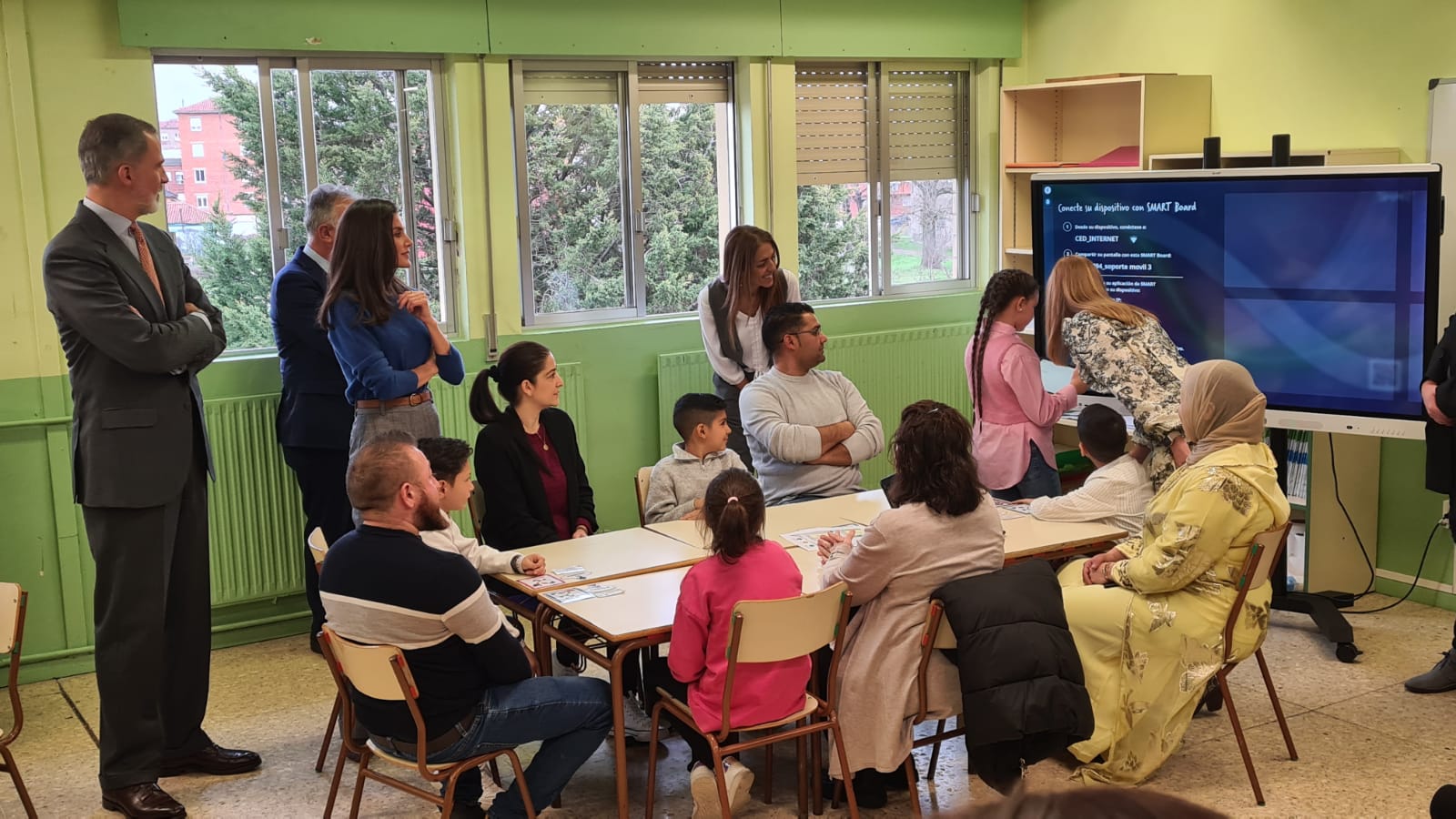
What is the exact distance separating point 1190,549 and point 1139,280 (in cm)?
209

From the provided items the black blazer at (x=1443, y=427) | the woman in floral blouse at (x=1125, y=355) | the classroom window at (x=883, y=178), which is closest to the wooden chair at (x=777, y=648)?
the woman in floral blouse at (x=1125, y=355)

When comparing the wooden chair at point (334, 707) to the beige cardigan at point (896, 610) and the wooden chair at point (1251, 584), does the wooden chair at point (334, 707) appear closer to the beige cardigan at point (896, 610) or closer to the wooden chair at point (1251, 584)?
the beige cardigan at point (896, 610)

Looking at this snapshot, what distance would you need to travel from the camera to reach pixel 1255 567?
3.75m

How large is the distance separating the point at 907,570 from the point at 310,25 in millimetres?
3308

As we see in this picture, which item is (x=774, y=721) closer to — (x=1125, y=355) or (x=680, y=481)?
(x=680, y=481)

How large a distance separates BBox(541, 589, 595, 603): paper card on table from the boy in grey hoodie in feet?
2.67

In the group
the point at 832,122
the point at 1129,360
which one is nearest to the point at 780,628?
the point at 1129,360

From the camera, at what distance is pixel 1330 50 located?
5602 millimetres

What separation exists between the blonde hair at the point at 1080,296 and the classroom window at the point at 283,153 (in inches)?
99.7

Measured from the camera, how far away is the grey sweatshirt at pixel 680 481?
4.50m

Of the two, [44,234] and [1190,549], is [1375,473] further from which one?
[44,234]

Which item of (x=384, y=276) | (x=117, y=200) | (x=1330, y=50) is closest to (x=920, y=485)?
(x=384, y=276)

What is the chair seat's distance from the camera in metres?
3.39

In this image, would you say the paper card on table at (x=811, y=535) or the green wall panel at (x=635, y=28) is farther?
the green wall panel at (x=635, y=28)
